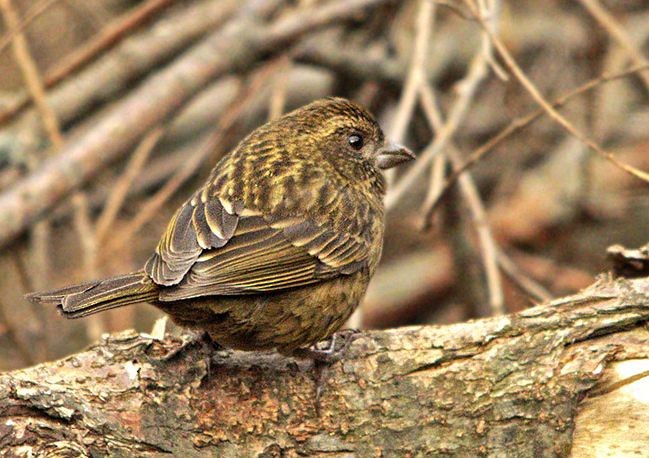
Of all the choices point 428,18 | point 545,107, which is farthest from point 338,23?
point 545,107

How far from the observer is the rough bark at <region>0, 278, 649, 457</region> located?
354 cm

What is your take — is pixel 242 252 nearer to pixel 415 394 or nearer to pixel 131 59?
pixel 415 394

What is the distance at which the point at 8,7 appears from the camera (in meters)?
5.91

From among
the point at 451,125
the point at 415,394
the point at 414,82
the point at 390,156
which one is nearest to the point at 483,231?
the point at 451,125

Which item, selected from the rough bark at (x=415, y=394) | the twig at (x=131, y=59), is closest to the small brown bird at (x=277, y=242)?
the rough bark at (x=415, y=394)

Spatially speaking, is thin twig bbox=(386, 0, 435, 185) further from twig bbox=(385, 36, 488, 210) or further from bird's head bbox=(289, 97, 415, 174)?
bird's head bbox=(289, 97, 415, 174)

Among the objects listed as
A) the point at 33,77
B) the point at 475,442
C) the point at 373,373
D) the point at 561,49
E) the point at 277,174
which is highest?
the point at 561,49

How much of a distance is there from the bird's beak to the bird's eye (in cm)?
10

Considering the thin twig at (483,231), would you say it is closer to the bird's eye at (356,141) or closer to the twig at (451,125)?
the twig at (451,125)

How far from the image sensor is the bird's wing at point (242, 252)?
3643mm

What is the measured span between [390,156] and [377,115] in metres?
2.81

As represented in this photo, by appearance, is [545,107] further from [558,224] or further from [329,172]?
[558,224]

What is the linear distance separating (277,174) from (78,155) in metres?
2.02

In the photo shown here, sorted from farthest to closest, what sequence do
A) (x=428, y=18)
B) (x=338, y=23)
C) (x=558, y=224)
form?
1. (x=558, y=224)
2. (x=338, y=23)
3. (x=428, y=18)
